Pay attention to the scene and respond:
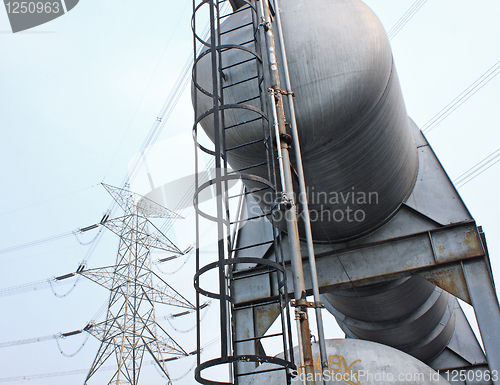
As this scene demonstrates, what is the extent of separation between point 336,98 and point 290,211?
1.13 m

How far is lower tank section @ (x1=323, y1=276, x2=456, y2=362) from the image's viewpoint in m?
5.42

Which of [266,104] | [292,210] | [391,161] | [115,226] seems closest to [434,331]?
[391,161]

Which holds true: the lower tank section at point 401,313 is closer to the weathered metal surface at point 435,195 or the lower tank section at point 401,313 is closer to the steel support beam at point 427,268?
the steel support beam at point 427,268

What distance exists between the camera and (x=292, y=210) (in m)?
3.23

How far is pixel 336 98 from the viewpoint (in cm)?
352

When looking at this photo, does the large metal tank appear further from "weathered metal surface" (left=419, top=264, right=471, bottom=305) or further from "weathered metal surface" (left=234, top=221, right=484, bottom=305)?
"weathered metal surface" (left=419, top=264, right=471, bottom=305)

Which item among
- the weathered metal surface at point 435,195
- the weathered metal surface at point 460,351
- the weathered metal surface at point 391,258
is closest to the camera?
the weathered metal surface at point 391,258

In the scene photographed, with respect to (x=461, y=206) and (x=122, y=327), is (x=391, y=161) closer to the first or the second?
(x=461, y=206)

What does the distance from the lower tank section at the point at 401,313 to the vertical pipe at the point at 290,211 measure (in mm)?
2643

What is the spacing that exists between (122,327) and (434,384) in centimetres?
1197

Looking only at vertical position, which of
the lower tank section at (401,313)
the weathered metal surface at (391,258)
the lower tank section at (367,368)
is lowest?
the lower tank section at (367,368)

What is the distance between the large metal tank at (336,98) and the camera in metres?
3.54

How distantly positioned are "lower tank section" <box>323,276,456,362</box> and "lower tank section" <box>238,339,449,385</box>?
2.25m

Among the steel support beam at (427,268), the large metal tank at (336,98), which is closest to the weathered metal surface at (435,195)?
the steel support beam at (427,268)
